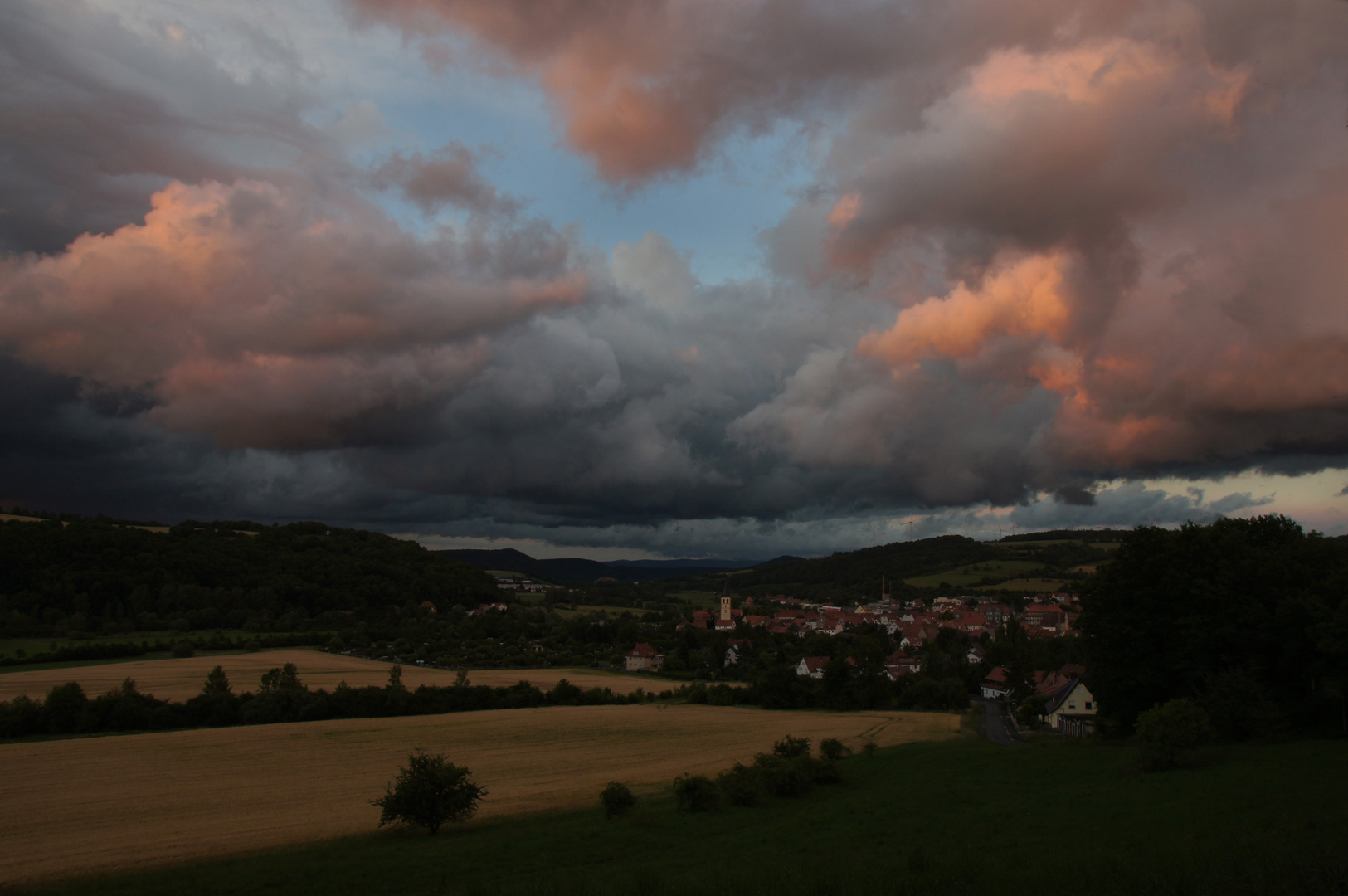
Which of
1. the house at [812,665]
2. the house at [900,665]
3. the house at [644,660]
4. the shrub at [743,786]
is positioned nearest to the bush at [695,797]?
the shrub at [743,786]

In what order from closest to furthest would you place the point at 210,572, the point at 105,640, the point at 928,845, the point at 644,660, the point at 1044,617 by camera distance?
the point at 928,845 → the point at 105,640 → the point at 644,660 → the point at 210,572 → the point at 1044,617

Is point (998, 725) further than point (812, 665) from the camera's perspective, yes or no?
→ No

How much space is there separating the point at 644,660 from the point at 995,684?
44005 millimetres

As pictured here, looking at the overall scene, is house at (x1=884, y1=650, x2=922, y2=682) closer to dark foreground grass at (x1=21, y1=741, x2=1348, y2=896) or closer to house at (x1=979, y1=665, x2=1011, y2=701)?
house at (x1=979, y1=665, x2=1011, y2=701)

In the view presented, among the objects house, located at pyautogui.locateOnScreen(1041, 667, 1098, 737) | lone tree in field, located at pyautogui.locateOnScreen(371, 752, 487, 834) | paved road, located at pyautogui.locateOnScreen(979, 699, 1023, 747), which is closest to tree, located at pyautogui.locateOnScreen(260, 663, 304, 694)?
lone tree in field, located at pyautogui.locateOnScreen(371, 752, 487, 834)

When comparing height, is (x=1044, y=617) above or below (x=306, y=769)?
below

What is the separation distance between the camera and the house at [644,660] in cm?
9500

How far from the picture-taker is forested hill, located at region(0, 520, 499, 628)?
105 metres

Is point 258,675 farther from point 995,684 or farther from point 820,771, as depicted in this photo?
point 995,684

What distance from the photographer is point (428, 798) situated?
82.8 ft

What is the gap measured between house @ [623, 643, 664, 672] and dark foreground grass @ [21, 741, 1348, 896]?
6605 centimetres

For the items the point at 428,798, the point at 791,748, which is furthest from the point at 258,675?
the point at 791,748

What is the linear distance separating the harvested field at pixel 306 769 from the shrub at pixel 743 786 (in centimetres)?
438

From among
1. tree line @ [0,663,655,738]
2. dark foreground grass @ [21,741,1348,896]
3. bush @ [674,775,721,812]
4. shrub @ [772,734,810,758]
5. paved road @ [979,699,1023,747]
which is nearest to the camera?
dark foreground grass @ [21,741,1348,896]
